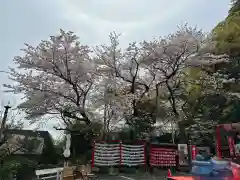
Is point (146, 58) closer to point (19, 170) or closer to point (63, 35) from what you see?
point (63, 35)

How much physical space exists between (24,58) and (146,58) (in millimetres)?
7276

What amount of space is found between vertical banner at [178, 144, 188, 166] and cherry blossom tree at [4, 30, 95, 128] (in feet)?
19.7

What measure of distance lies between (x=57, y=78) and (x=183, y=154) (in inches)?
339

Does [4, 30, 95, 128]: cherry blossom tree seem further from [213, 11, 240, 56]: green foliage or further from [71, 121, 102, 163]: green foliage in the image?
[213, 11, 240, 56]: green foliage

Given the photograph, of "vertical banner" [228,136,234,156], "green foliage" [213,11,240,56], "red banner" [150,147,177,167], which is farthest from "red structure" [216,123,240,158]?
"green foliage" [213,11,240,56]

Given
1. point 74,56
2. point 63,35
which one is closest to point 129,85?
point 74,56

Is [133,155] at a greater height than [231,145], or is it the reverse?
[231,145]

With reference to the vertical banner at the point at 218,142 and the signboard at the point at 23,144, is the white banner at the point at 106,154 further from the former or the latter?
the vertical banner at the point at 218,142

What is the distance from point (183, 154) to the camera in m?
11.7

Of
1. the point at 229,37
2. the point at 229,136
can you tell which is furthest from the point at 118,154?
the point at 229,37

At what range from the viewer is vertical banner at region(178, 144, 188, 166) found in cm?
1162

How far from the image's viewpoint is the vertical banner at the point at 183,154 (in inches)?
457

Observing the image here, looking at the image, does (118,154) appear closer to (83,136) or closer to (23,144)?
(83,136)

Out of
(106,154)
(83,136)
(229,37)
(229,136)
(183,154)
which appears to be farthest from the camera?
(229,37)
